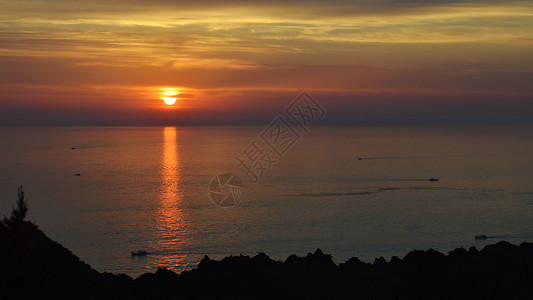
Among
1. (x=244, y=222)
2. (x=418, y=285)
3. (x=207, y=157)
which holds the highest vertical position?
(x=207, y=157)

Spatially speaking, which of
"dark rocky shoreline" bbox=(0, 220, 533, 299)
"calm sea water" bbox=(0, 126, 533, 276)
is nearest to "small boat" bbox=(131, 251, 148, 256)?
"calm sea water" bbox=(0, 126, 533, 276)

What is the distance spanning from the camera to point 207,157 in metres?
182

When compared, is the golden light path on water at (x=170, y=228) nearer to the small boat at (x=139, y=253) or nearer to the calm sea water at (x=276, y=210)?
the calm sea water at (x=276, y=210)

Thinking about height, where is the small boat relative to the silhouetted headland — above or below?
above

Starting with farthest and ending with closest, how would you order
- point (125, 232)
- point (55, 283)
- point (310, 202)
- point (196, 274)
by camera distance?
point (310, 202), point (125, 232), point (196, 274), point (55, 283)

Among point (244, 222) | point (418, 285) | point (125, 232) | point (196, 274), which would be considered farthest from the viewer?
point (244, 222)

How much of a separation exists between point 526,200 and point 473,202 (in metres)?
9.19

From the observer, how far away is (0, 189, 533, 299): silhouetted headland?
78.7ft

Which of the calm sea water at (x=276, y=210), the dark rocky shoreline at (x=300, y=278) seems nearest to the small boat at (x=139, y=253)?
the calm sea water at (x=276, y=210)

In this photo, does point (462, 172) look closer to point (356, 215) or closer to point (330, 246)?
point (356, 215)

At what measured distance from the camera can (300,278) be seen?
29.9 metres

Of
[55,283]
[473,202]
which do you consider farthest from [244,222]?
[55,283]

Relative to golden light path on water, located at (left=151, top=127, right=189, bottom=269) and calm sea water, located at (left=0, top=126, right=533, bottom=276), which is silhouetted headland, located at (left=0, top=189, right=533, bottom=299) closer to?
calm sea water, located at (left=0, top=126, right=533, bottom=276)

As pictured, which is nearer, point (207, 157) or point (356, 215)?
point (356, 215)
